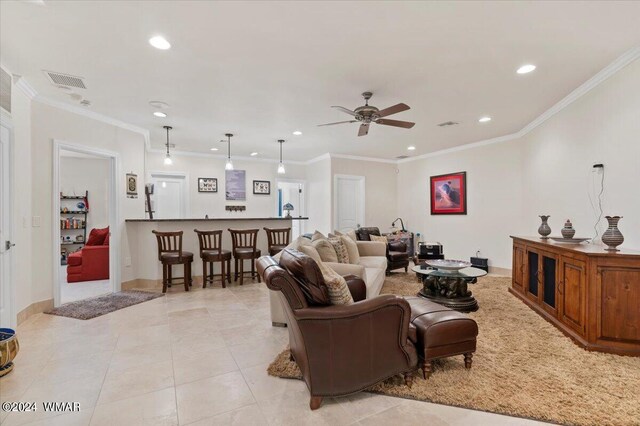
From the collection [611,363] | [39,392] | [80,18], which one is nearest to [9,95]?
[80,18]

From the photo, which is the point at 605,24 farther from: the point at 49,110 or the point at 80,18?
the point at 49,110

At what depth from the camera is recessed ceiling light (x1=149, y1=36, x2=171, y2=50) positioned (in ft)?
8.61

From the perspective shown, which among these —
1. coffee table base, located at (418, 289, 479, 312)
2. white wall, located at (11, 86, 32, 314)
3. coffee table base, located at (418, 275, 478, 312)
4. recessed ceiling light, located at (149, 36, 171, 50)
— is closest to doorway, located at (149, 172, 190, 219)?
white wall, located at (11, 86, 32, 314)

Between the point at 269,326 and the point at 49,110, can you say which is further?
the point at 49,110

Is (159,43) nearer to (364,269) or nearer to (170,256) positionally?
(364,269)

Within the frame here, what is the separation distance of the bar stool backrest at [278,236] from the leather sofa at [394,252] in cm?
145

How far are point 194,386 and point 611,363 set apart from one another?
129 inches

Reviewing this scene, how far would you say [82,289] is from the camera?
523 cm

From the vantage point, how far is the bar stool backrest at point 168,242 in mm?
4824

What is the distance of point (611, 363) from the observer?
2.49m

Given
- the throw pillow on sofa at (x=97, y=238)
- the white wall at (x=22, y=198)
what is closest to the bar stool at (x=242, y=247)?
the white wall at (x=22, y=198)

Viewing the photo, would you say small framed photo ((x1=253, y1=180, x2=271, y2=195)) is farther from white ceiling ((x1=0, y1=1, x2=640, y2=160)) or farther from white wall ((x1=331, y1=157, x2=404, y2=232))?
white ceiling ((x1=0, y1=1, x2=640, y2=160))

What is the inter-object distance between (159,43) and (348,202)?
574 cm

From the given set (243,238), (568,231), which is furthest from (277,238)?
(568,231)
